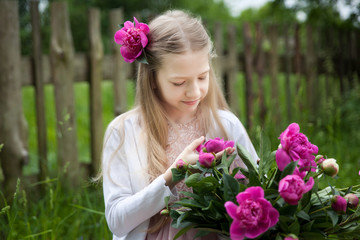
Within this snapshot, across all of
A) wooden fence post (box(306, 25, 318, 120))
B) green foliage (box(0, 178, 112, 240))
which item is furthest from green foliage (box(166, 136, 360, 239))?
wooden fence post (box(306, 25, 318, 120))

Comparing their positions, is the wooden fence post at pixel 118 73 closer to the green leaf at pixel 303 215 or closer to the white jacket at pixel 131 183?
the white jacket at pixel 131 183

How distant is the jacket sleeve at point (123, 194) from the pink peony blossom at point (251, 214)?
1.53 ft

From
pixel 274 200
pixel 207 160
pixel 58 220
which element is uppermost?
pixel 207 160

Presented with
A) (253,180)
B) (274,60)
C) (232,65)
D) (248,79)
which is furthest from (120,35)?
(274,60)

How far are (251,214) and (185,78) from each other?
2.32ft

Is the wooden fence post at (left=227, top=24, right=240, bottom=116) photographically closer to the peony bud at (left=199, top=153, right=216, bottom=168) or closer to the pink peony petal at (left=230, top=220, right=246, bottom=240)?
the peony bud at (left=199, top=153, right=216, bottom=168)

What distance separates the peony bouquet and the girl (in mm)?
203

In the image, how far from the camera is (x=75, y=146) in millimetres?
3273

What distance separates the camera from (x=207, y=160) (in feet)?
4.21

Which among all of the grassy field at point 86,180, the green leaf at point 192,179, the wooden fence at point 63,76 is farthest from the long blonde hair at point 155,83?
the wooden fence at point 63,76

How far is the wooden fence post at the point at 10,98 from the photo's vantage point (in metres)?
2.84

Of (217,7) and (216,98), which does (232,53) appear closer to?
(216,98)

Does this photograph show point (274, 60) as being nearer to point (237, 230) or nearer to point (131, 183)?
point (131, 183)

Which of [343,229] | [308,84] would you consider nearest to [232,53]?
[308,84]
